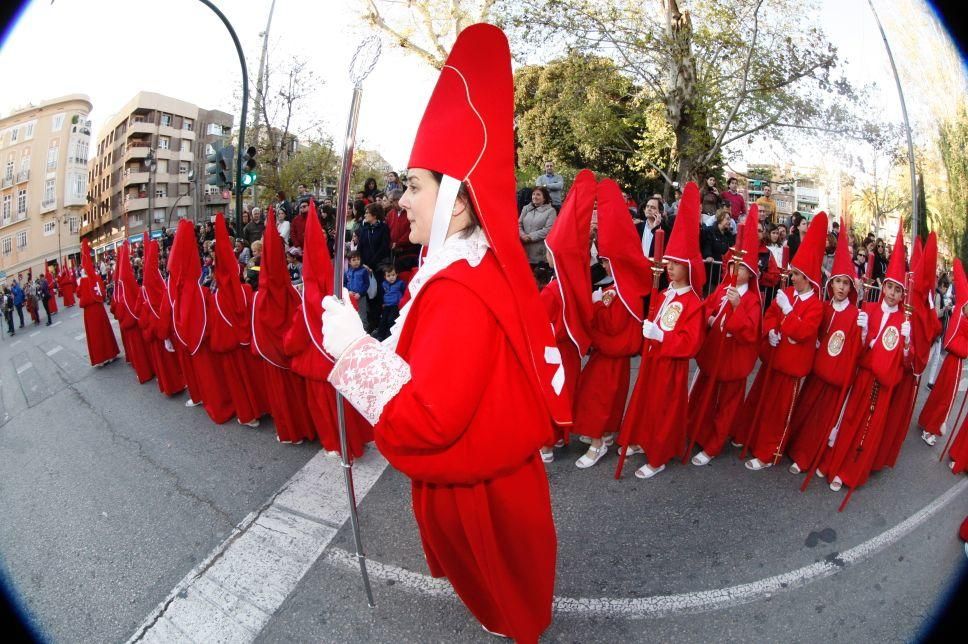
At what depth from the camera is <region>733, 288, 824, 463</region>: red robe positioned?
3695mm

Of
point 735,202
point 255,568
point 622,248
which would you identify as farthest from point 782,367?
point 735,202

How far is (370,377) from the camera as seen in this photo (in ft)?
4.93

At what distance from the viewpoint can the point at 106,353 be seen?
4375 mm

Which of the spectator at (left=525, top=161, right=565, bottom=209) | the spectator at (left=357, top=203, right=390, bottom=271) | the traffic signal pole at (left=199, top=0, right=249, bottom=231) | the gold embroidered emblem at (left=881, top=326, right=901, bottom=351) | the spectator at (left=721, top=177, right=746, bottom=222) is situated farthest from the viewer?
the spectator at (left=525, top=161, right=565, bottom=209)

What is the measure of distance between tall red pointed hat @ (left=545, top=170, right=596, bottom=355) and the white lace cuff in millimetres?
2199

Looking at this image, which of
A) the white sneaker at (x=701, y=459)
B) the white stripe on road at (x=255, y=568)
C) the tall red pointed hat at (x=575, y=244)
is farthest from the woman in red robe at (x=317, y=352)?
the white sneaker at (x=701, y=459)

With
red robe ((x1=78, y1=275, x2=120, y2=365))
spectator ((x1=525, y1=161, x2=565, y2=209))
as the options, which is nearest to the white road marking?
red robe ((x1=78, y1=275, x2=120, y2=365))

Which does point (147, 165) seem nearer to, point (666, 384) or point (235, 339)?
point (235, 339)

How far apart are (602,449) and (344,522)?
199cm

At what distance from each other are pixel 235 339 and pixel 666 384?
3736 millimetres

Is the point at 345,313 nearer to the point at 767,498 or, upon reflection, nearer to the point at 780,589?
the point at 780,589

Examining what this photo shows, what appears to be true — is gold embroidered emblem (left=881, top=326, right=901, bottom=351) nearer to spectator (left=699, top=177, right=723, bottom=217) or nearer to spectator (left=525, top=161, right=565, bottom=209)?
spectator (left=699, top=177, right=723, bottom=217)

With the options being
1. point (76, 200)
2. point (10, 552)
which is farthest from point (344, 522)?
point (76, 200)

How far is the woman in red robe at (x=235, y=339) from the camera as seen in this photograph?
15.2ft
